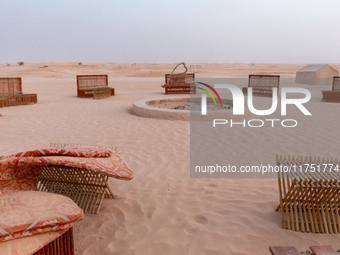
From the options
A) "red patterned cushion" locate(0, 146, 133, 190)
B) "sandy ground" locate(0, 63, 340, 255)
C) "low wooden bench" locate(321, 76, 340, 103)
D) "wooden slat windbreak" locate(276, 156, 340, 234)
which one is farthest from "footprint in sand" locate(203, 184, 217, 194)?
"low wooden bench" locate(321, 76, 340, 103)

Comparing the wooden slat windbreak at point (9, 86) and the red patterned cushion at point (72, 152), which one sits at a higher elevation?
the wooden slat windbreak at point (9, 86)

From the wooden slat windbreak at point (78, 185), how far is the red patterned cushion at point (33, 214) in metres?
1.06

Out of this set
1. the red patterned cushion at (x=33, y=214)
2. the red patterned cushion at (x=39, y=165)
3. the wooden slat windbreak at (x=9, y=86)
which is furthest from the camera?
the wooden slat windbreak at (x=9, y=86)

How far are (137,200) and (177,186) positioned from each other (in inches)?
27.2

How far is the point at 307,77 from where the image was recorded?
953 inches

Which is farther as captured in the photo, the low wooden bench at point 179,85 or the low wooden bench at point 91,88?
the low wooden bench at point 179,85

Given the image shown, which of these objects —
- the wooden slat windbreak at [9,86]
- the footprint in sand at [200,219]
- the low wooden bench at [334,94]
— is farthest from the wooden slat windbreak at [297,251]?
the wooden slat windbreak at [9,86]

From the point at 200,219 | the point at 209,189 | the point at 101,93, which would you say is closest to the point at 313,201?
the point at 200,219

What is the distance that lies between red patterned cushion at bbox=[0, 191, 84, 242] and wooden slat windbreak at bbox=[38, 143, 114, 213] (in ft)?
3.47

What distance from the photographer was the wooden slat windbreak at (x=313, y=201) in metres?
3.16

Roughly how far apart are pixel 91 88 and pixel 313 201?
1452cm

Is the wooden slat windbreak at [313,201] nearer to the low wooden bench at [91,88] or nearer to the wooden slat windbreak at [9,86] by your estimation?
the low wooden bench at [91,88]

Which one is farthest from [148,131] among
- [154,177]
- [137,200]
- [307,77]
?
[307,77]

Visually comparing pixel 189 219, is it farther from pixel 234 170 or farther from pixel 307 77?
Answer: pixel 307 77
